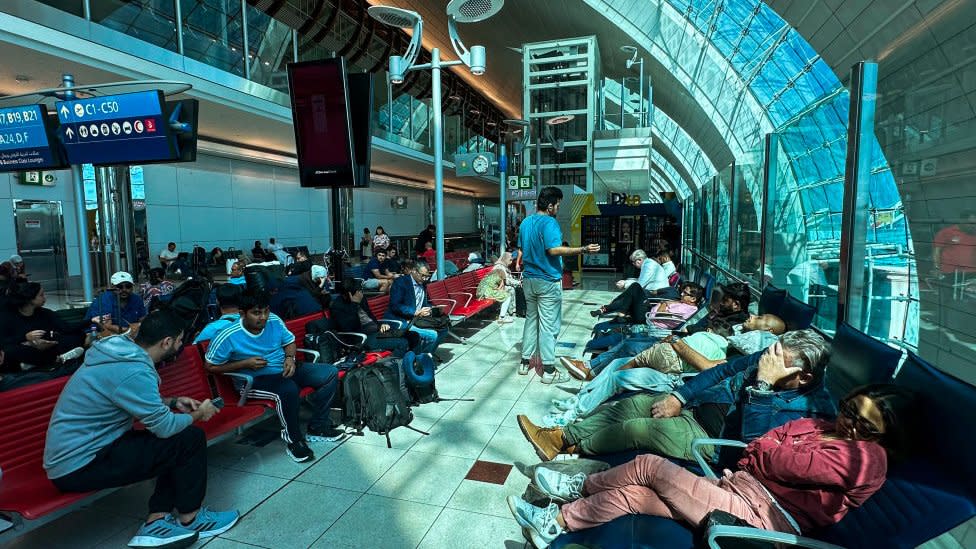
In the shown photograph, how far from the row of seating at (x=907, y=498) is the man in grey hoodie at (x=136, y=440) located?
1.97m

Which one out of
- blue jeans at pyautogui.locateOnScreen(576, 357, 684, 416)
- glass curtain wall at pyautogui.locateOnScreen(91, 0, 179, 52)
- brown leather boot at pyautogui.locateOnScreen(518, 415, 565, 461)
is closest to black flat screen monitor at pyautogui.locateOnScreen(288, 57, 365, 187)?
blue jeans at pyautogui.locateOnScreen(576, 357, 684, 416)

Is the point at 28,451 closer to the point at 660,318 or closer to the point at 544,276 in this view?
the point at 544,276

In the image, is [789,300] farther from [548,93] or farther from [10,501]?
[548,93]

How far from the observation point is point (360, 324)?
5.23 meters

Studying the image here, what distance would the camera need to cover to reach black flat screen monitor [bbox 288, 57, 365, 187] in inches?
219

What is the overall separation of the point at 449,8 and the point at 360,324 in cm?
470

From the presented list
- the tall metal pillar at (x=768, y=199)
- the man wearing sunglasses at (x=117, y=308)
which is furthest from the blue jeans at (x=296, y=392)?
the tall metal pillar at (x=768, y=199)

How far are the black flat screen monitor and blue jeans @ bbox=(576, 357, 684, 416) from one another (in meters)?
3.55

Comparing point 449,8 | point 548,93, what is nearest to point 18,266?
point 449,8

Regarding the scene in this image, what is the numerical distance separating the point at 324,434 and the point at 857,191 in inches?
157

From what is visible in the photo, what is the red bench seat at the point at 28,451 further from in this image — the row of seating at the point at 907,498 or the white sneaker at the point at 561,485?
the row of seating at the point at 907,498

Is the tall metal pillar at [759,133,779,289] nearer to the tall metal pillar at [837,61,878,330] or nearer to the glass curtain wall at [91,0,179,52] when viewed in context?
the tall metal pillar at [837,61,878,330]

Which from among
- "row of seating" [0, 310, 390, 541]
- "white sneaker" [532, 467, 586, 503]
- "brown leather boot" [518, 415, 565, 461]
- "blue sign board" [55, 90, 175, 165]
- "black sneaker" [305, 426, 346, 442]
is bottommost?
"black sneaker" [305, 426, 346, 442]

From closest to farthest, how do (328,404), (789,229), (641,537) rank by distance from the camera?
(641,537)
(328,404)
(789,229)
